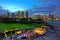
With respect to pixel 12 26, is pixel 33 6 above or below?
above

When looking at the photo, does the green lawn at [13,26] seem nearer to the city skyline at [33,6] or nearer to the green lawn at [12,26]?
the green lawn at [12,26]

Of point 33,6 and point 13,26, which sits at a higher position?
point 33,6

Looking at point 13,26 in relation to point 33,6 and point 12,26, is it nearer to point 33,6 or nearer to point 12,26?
point 12,26

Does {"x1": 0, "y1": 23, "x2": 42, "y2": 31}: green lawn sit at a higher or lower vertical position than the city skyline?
lower

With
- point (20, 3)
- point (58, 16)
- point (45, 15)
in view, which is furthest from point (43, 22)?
point (20, 3)

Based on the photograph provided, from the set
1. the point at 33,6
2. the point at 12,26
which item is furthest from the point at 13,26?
the point at 33,6

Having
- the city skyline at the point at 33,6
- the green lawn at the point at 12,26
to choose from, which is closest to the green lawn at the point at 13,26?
the green lawn at the point at 12,26

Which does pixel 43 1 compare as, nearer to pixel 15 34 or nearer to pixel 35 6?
pixel 35 6

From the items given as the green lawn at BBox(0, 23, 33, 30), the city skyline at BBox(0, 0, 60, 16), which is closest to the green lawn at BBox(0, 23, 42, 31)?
the green lawn at BBox(0, 23, 33, 30)

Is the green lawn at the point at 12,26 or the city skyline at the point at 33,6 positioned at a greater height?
the city skyline at the point at 33,6

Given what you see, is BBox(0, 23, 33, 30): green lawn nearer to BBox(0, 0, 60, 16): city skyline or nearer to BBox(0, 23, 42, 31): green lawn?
BBox(0, 23, 42, 31): green lawn

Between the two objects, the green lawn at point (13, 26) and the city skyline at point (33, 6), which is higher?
the city skyline at point (33, 6)
